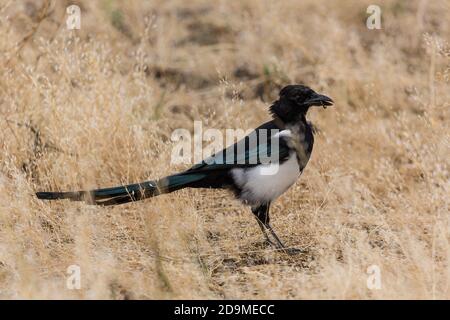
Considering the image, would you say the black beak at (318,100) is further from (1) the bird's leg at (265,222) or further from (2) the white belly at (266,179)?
(1) the bird's leg at (265,222)

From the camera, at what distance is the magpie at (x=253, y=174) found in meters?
4.58

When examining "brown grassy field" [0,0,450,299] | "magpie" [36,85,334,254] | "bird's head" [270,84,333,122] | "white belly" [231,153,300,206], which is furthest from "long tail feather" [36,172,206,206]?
"bird's head" [270,84,333,122]

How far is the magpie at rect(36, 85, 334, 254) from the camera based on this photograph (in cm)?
458

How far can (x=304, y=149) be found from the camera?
15.4ft

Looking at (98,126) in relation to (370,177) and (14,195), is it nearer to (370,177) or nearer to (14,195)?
(14,195)

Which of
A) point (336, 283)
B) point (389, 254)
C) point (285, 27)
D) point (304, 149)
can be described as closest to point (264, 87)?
point (285, 27)

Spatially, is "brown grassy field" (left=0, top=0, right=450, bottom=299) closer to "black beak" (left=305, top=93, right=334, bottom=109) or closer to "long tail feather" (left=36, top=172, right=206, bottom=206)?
"long tail feather" (left=36, top=172, right=206, bottom=206)

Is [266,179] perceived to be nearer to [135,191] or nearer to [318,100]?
[318,100]

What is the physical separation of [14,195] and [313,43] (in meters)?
3.62

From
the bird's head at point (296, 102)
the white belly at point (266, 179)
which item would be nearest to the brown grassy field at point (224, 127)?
the white belly at point (266, 179)

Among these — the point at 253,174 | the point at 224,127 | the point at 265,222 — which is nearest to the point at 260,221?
the point at 265,222
